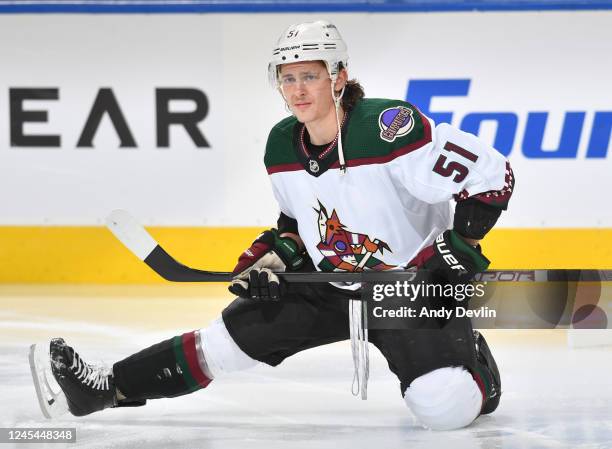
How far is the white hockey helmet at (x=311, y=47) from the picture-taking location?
2354 millimetres

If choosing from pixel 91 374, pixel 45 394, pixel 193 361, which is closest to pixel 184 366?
pixel 193 361

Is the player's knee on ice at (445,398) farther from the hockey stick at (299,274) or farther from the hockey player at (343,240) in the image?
the hockey stick at (299,274)

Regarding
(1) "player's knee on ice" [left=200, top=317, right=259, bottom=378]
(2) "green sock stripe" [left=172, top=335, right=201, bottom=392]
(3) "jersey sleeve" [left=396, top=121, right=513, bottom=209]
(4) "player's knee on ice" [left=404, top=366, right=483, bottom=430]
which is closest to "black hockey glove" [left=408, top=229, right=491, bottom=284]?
(3) "jersey sleeve" [left=396, top=121, right=513, bottom=209]

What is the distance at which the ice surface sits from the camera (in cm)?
232

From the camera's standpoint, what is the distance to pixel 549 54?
4809 mm

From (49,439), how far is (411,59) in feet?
9.87

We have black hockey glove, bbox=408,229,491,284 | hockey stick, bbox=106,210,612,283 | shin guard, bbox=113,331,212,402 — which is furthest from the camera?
shin guard, bbox=113,331,212,402

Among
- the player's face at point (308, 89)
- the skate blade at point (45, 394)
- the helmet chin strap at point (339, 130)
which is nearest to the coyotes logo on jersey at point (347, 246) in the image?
the helmet chin strap at point (339, 130)

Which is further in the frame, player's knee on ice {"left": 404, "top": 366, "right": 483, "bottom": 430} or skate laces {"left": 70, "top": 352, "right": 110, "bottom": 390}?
skate laces {"left": 70, "top": 352, "right": 110, "bottom": 390}

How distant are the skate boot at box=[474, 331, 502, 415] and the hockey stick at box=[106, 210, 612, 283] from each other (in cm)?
23

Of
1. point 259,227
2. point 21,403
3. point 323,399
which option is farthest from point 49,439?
point 259,227

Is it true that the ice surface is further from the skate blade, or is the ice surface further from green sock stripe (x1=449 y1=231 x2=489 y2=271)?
green sock stripe (x1=449 y1=231 x2=489 y2=271)

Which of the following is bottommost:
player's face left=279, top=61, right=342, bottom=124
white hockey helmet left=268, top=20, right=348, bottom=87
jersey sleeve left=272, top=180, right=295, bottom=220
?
jersey sleeve left=272, top=180, right=295, bottom=220

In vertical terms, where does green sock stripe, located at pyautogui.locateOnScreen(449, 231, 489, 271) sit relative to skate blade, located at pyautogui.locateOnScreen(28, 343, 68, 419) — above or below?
above
